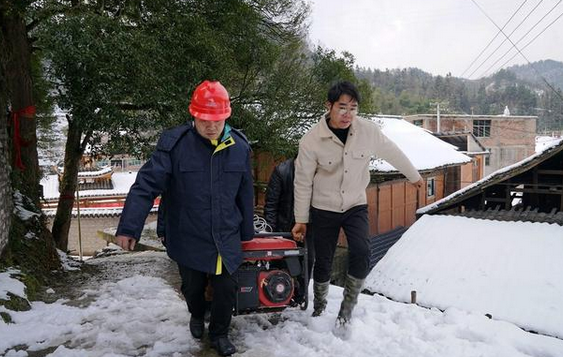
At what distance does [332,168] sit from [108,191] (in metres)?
24.4

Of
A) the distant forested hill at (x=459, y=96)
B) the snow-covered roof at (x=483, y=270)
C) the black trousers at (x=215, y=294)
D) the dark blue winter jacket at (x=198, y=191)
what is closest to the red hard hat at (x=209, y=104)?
the dark blue winter jacket at (x=198, y=191)

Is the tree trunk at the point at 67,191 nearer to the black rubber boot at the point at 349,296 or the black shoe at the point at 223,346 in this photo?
the black shoe at the point at 223,346

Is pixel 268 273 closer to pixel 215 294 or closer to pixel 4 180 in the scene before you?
pixel 215 294

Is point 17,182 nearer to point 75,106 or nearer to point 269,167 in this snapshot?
point 75,106

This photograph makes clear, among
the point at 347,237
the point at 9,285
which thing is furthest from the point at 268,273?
the point at 9,285

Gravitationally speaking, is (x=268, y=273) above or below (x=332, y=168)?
below

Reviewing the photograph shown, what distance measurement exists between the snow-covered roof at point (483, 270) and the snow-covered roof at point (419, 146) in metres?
5.34

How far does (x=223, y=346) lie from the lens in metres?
2.89

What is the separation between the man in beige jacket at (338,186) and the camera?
10.7 feet

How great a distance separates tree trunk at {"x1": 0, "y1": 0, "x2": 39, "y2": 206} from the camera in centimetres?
620

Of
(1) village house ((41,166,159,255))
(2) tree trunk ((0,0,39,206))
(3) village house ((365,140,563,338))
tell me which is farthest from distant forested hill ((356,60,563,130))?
(2) tree trunk ((0,0,39,206))

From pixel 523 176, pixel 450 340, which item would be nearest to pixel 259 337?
pixel 450 340

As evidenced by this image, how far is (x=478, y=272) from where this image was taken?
902 centimetres

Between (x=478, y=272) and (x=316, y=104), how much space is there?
5607 mm
